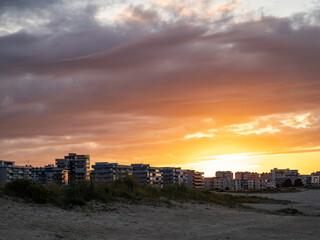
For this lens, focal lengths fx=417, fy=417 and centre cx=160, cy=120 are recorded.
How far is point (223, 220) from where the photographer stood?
76.3 ft

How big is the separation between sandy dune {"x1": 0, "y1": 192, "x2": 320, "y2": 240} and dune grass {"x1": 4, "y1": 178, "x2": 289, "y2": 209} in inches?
32.2

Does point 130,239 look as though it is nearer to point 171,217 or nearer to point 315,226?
point 171,217

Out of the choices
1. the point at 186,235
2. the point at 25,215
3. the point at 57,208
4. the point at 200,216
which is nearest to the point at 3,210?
the point at 25,215

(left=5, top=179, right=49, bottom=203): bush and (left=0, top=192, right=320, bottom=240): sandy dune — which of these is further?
(left=5, top=179, right=49, bottom=203): bush

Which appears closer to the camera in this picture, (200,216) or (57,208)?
(57,208)

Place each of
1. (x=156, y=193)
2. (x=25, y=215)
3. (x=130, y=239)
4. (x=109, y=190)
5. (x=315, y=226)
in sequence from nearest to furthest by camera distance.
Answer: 1. (x=130, y=239)
2. (x=25, y=215)
3. (x=315, y=226)
4. (x=109, y=190)
5. (x=156, y=193)

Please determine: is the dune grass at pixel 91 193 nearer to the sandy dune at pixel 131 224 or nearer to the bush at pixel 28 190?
the bush at pixel 28 190

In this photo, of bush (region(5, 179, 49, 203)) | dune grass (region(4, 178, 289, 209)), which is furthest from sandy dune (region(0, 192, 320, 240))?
dune grass (region(4, 178, 289, 209))

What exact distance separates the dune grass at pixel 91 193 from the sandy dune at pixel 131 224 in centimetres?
82

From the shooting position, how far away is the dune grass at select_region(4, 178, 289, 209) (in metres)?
20.5

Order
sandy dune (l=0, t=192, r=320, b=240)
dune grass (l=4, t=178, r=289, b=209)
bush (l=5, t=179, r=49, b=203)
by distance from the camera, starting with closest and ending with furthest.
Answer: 1. sandy dune (l=0, t=192, r=320, b=240)
2. bush (l=5, t=179, r=49, b=203)
3. dune grass (l=4, t=178, r=289, b=209)

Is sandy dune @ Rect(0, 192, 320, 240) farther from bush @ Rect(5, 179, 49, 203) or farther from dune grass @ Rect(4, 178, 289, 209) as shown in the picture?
dune grass @ Rect(4, 178, 289, 209)

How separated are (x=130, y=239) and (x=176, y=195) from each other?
17.8 meters

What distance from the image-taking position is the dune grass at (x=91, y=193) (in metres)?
20.5
